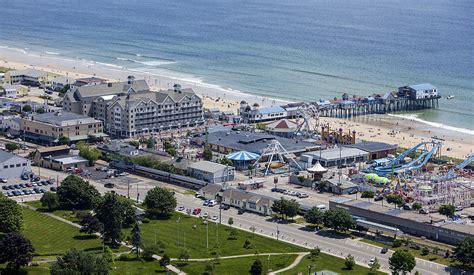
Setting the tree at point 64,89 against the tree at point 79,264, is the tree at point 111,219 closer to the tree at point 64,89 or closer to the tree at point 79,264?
the tree at point 79,264

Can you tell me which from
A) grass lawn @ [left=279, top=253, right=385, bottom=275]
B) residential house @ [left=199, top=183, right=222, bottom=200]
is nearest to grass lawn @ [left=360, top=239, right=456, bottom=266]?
grass lawn @ [left=279, top=253, right=385, bottom=275]

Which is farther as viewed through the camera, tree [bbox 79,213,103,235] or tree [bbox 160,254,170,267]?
tree [bbox 79,213,103,235]

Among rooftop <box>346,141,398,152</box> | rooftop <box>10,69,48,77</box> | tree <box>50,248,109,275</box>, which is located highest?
rooftop <box>10,69,48,77</box>

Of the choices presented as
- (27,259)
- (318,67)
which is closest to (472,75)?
(318,67)

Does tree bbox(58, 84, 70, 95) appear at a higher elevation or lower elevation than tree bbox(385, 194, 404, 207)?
higher

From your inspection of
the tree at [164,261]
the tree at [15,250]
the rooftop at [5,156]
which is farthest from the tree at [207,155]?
the tree at [15,250]

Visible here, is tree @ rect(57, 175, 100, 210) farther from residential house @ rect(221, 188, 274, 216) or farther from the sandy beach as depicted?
the sandy beach

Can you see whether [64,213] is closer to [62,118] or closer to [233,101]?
[62,118]
